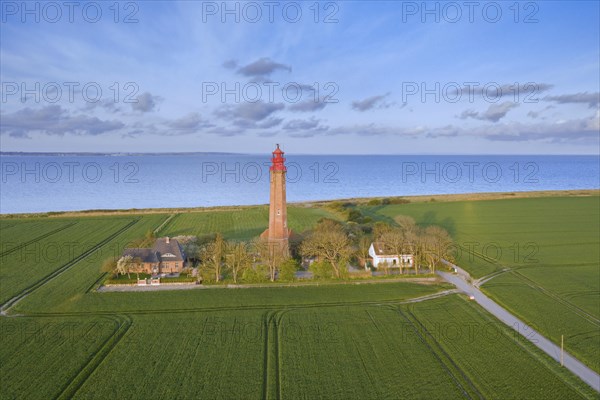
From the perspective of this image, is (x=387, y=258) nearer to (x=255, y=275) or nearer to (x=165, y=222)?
(x=255, y=275)

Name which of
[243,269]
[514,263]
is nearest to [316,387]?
[243,269]

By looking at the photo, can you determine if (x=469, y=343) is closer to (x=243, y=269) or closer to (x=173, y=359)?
(x=173, y=359)

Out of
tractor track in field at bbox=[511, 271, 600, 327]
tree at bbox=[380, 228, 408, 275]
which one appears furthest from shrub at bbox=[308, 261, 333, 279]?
tractor track in field at bbox=[511, 271, 600, 327]

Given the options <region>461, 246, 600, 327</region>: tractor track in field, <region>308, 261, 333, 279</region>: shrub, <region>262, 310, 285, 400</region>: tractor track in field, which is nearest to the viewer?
<region>262, 310, 285, 400</region>: tractor track in field

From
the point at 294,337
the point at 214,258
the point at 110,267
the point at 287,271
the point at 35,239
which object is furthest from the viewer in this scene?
the point at 35,239

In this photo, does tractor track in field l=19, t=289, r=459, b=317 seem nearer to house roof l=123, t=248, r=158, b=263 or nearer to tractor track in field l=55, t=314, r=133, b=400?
tractor track in field l=55, t=314, r=133, b=400

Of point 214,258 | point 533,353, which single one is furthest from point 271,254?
point 533,353
